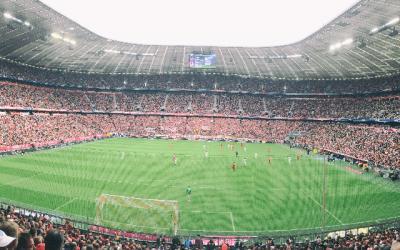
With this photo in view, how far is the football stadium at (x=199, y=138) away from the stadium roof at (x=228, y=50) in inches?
12.6

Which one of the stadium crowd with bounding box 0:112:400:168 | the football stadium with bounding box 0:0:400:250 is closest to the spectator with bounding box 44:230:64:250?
the football stadium with bounding box 0:0:400:250

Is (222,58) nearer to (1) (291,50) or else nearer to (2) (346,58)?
(1) (291,50)

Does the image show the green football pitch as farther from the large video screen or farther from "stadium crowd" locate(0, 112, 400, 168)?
the large video screen

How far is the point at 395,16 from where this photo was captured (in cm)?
4416

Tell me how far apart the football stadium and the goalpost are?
0.12m

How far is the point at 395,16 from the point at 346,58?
772 inches

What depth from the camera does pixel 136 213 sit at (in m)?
23.1

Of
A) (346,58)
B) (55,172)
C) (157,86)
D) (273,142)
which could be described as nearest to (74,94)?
(157,86)

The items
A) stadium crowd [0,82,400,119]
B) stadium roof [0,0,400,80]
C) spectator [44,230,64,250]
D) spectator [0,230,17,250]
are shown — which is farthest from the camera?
stadium crowd [0,82,400,119]

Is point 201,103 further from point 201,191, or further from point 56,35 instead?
point 201,191

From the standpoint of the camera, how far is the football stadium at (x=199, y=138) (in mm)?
20484

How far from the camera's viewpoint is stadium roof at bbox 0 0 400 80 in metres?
49.3

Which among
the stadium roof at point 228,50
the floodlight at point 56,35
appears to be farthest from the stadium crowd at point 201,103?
the floodlight at point 56,35

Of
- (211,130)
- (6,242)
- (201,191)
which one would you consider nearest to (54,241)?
(6,242)
